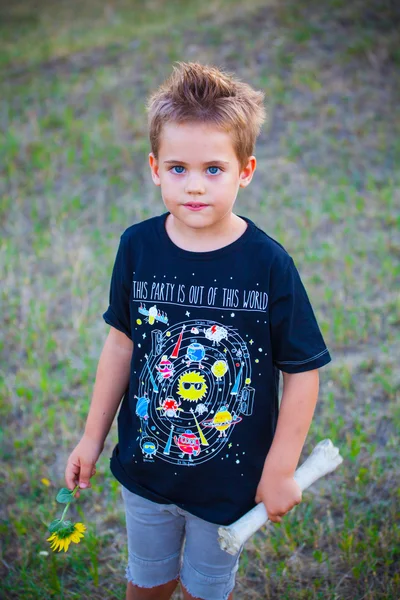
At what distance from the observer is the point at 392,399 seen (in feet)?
11.3

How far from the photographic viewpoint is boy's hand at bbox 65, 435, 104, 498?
197 cm

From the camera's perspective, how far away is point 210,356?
1.74 m

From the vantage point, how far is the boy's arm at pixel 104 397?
1948mm

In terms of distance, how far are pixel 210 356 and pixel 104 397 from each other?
398 millimetres

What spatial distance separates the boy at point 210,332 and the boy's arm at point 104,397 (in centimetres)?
10

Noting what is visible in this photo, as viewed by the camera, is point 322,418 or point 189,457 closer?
point 189,457

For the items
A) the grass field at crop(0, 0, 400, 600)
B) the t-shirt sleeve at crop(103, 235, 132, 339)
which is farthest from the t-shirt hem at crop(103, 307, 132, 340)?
the grass field at crop(0, 0, 400, 600)

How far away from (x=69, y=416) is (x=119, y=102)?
4.19m

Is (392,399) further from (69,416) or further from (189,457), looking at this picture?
(189,457)

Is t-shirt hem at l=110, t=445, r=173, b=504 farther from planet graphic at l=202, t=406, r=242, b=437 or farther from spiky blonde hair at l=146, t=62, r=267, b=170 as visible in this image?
spiky blonde hair at l=146, t=62, r=267, b=170

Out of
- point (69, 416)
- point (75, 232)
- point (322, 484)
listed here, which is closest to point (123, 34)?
point (75, 232)

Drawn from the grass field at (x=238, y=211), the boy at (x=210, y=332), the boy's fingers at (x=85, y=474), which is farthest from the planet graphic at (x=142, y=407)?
the grass field at (x=238, y=211)

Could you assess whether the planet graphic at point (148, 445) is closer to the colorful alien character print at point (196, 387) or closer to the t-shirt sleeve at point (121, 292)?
the colorful alien character print at point (196, 387)

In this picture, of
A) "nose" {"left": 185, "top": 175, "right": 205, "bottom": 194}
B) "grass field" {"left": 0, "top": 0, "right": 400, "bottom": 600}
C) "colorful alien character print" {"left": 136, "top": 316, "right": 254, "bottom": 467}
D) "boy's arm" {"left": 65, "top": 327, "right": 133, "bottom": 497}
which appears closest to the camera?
"nose" {"left": 185, "top": 175, "right": 205, "bottom": 194}
